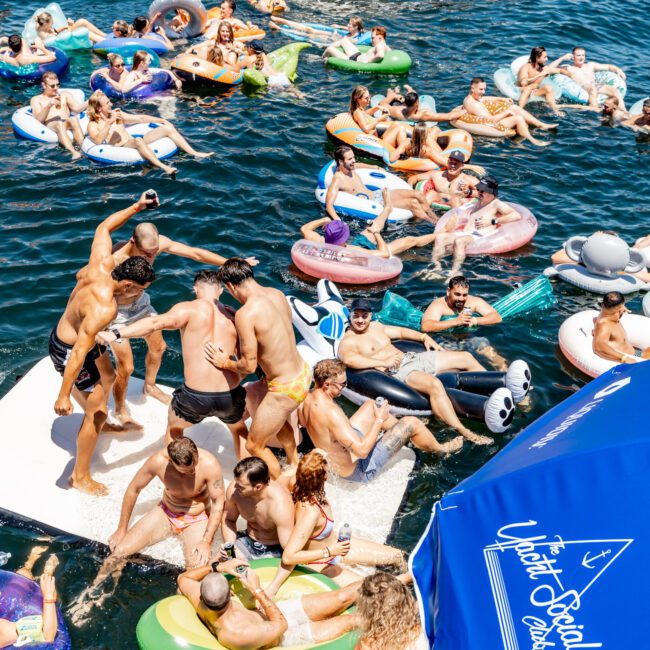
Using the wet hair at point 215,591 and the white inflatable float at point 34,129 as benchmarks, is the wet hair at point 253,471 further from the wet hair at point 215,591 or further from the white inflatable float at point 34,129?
the white inflatable float at point 34,129

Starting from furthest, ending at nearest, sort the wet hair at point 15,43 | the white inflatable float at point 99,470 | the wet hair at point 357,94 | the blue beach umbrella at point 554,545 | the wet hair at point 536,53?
the wet hair at point 536,53, the wet hair at point 15,43, the wet hair at point 357,94, the white inflatable float at point 99,470, the blue beach umbrella at point 554,545

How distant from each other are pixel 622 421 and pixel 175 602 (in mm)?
3337

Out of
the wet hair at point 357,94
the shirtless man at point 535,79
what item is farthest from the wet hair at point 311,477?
the shirtless man at point 535,79

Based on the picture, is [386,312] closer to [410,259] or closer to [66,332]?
[410,259]

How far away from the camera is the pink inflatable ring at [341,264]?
1055 cm

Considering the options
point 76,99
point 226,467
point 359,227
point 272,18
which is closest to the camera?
point 226,467

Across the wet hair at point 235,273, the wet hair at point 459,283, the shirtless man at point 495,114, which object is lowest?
the wet hair at point 459,283

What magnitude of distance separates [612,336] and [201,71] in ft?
33.1

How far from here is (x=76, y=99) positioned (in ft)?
46.0

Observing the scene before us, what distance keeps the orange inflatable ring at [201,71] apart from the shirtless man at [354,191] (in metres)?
4.77

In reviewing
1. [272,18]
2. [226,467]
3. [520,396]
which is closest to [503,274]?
[520,396]

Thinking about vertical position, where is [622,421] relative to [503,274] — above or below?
above

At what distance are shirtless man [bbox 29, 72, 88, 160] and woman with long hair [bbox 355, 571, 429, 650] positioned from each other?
10776mm

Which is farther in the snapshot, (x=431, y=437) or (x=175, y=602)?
(x=431, y=437)
